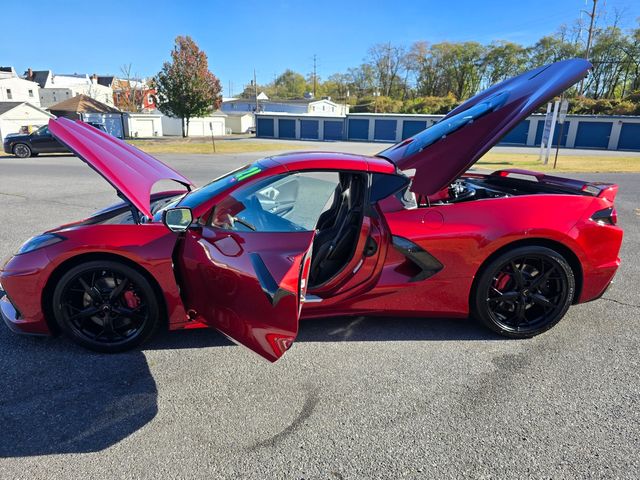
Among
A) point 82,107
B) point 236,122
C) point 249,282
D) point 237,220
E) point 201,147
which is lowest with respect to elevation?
point 201,147

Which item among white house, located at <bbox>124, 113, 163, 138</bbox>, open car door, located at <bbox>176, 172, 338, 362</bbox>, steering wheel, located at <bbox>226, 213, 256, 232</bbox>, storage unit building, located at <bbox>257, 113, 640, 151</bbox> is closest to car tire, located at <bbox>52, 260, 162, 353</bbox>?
open car door, located at <bbox>176, 172, 338, 362</bbox>

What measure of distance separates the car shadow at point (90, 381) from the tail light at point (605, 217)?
1.23 metres

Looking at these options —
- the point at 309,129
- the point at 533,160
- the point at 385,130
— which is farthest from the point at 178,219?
the point at 309,129

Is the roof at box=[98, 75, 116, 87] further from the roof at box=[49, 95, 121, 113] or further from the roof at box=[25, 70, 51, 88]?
the roof at box=[49, 95, 121, 113]

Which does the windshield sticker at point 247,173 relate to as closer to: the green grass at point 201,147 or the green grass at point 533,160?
the green grass at point 533,160

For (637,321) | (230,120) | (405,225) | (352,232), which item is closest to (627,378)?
(637,321)

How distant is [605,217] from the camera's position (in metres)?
3.26

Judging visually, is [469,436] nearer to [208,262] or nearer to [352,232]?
[352,232]

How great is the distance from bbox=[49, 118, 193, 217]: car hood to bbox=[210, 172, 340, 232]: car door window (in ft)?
1.74

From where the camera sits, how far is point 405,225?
3.03 meters

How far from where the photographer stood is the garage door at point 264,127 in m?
51.5

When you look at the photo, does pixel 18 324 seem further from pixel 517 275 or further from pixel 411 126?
pixel 411 126

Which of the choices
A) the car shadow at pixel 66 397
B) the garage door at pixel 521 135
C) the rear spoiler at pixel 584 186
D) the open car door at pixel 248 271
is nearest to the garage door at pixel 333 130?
the garage door at pixel 521 135

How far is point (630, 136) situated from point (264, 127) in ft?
129
